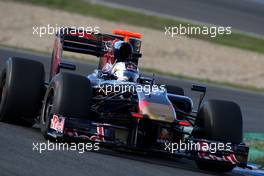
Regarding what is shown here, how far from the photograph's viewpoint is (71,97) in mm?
10469

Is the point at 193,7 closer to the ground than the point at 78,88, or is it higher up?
higher up

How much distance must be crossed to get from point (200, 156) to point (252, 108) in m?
9.76

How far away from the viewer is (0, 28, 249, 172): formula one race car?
33.9ft

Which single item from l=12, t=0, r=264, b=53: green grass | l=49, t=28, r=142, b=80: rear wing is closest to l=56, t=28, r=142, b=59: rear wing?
l=49, t=28, r=142, b=80: rear wing

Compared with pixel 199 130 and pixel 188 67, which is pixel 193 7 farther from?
pixel 199 130

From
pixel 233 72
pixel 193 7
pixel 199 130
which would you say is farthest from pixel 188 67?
pixel 199 130

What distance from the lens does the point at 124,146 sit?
10.2 metres

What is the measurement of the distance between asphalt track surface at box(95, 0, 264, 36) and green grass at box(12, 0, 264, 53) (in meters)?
0.77

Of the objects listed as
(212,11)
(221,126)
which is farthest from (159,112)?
(212,11)

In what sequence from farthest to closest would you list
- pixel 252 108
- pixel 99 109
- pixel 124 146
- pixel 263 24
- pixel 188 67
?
pixel 263 24, pixel 188 67, pixel 252 108, pixel 99 109, pixel 124 146

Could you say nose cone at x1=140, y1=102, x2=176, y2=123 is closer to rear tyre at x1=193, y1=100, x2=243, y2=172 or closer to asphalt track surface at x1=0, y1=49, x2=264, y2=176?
asphalt track surface at x1=0, y1=49, x2=264, y2=176

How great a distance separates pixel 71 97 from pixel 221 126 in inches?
75.0

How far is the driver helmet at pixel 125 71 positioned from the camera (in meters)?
11.6

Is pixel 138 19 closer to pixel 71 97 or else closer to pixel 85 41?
pixel 85 41
